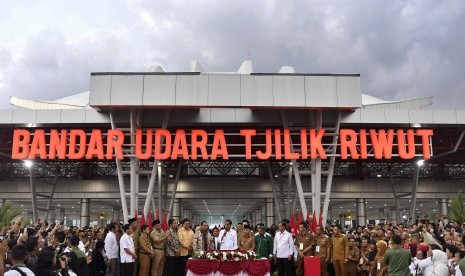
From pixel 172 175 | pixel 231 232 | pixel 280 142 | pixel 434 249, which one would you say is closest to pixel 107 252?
pixel 231 232

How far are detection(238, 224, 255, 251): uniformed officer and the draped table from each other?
258 cm

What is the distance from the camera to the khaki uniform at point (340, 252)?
14477mm

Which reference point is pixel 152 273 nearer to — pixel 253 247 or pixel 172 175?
pixel 253 247

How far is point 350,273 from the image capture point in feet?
47.9

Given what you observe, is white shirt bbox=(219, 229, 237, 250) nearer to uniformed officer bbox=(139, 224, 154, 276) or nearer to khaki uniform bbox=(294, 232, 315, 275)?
khaki uniform bbox=(294, 232, 315, 275)

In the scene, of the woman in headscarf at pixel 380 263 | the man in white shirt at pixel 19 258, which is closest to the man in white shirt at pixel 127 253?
the woman in headscarf at pixel 380 263

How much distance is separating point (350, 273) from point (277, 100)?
9.53m

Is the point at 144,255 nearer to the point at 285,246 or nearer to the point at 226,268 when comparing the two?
the point at 226,268

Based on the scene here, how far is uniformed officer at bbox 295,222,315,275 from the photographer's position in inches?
596

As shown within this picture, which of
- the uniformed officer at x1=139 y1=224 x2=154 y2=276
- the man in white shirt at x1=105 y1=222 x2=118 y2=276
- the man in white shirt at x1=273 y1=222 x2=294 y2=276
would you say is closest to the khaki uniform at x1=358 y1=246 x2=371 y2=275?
the man in white shirt at x1=273 y1=222 x2=294 y2=276

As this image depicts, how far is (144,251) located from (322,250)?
19.0ft

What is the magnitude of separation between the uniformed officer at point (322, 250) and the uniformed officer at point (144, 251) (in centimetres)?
542

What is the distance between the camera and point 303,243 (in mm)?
15203

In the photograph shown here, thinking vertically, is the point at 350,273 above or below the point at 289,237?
below
